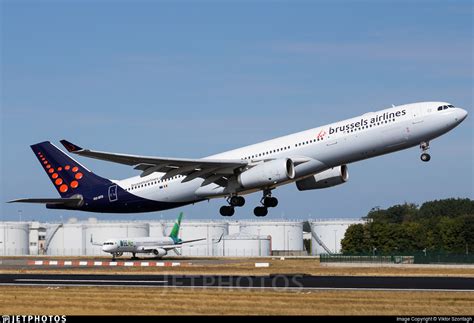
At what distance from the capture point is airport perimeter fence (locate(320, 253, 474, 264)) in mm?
62062

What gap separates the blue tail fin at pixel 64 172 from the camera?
57.2 metres

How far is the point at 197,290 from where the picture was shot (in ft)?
108

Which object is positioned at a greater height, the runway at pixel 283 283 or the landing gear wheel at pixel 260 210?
the landing gear wheel at pixel 260 210

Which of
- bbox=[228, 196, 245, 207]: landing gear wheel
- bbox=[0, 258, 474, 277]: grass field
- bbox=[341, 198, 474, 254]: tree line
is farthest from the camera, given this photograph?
bbox=[341, 198, 474, 254]: tree line

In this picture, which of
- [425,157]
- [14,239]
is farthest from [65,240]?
[425,157]

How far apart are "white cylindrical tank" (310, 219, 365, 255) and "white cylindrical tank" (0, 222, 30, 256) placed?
1752 inches

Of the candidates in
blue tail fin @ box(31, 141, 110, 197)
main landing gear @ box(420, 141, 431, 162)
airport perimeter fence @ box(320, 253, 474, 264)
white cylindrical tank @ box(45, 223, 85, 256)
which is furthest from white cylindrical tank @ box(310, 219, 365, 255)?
main landing gear @ box(420, 141, 431, 162)

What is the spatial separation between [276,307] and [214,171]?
2215 centimetres

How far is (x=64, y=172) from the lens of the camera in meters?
58.6

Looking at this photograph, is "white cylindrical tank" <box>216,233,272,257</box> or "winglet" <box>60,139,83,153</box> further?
"white cylindrical tank" <box>216,233,272,257</box>

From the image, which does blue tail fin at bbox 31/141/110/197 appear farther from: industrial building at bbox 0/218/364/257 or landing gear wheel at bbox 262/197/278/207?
industrial building at bbox 0/218/364/257

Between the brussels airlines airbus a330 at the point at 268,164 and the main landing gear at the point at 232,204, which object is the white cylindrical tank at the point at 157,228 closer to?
the brussels airlines airbus a330 at the point at 268,164

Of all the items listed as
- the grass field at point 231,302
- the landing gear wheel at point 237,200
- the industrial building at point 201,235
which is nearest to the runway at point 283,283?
the grass field at point 231,302

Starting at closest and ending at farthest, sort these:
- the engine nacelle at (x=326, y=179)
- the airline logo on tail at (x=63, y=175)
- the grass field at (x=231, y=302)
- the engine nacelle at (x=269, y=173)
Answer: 1. the grass field at (x=231, y=302)
2. the engine nacelle at (x=269, y=173)
3. the engine nacelle at (x=326, y=179)
4. the airline logo on tail at (x=63, y=175)
